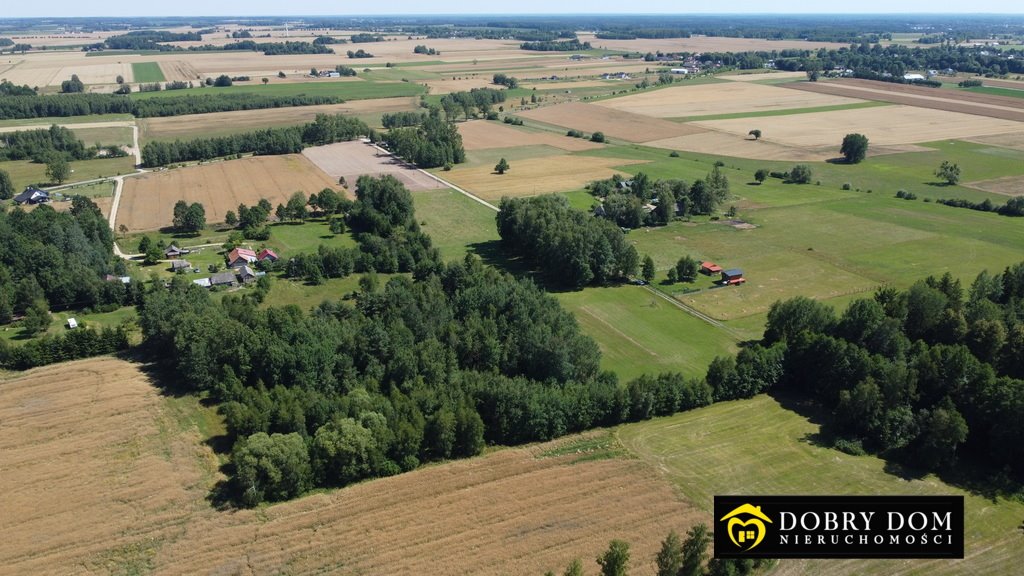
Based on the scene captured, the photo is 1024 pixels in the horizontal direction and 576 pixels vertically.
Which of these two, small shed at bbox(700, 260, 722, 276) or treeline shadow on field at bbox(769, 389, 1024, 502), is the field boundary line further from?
treeline shadow on field at bbox(769, 389, 1024, 502)

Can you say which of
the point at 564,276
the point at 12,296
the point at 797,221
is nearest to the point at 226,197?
the point at 12,296

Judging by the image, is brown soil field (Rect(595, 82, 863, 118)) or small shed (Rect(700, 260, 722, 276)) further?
brown soil field (Rect(595, 82, 863, 118))

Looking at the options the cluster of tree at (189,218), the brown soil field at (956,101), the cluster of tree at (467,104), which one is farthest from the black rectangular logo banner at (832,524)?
the brown soil field at (956,101)

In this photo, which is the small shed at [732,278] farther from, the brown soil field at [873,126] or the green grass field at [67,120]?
the green grass field at [67,120]

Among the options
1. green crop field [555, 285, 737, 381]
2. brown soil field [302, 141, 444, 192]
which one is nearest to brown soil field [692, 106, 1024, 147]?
brown soil field [302, 141, 444, 192]

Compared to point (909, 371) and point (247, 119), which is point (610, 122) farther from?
point (909, 371)

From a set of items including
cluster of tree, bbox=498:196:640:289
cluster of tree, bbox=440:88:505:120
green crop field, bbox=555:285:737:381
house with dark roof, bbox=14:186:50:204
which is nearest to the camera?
green crop field, bbox=555:285:737:381

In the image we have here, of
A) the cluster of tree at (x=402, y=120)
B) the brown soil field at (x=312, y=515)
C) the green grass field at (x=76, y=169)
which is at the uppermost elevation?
the cluster of tree at (x=402, y=120)
